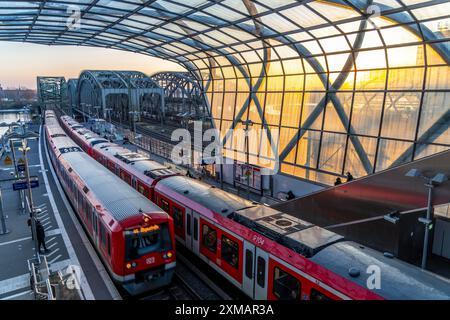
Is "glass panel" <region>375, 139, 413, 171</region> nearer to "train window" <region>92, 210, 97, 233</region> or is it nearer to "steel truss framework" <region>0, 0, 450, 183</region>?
"steel truss framework" <region>0, 0, 450, 183</region>

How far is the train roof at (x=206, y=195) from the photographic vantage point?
39.1 feet

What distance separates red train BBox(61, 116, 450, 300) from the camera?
7.11m

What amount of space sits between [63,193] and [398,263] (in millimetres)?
21599

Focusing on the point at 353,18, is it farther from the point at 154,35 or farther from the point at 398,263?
the point at 154,35

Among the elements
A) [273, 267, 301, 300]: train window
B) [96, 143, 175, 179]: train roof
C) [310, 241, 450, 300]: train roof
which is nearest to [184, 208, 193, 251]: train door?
[96, 143, 175, 179]: train roof

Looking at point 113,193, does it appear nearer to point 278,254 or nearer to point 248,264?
point 248,264

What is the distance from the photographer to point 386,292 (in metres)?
6.69

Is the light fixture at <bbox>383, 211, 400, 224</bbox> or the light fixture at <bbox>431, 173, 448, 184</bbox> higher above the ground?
the light fixture at <bbox>431, 173, 448, 184</bbox>

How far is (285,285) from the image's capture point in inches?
342

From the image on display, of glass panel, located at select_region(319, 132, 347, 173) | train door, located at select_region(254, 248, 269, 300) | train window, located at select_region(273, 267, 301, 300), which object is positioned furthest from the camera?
glass panel, located at select_region(319, 132, 347, 173)

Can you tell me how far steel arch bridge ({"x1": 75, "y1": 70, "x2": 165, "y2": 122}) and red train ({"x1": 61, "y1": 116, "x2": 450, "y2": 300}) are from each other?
59.9 metres

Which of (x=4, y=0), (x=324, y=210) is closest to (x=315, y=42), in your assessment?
(x=324, y=210)

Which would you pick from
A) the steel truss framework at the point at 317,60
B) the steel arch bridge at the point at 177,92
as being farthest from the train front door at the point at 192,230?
the steel arch bridge at the point at 177,92

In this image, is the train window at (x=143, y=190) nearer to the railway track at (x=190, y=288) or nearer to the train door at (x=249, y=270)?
the railway track at (x=190, y=288)
